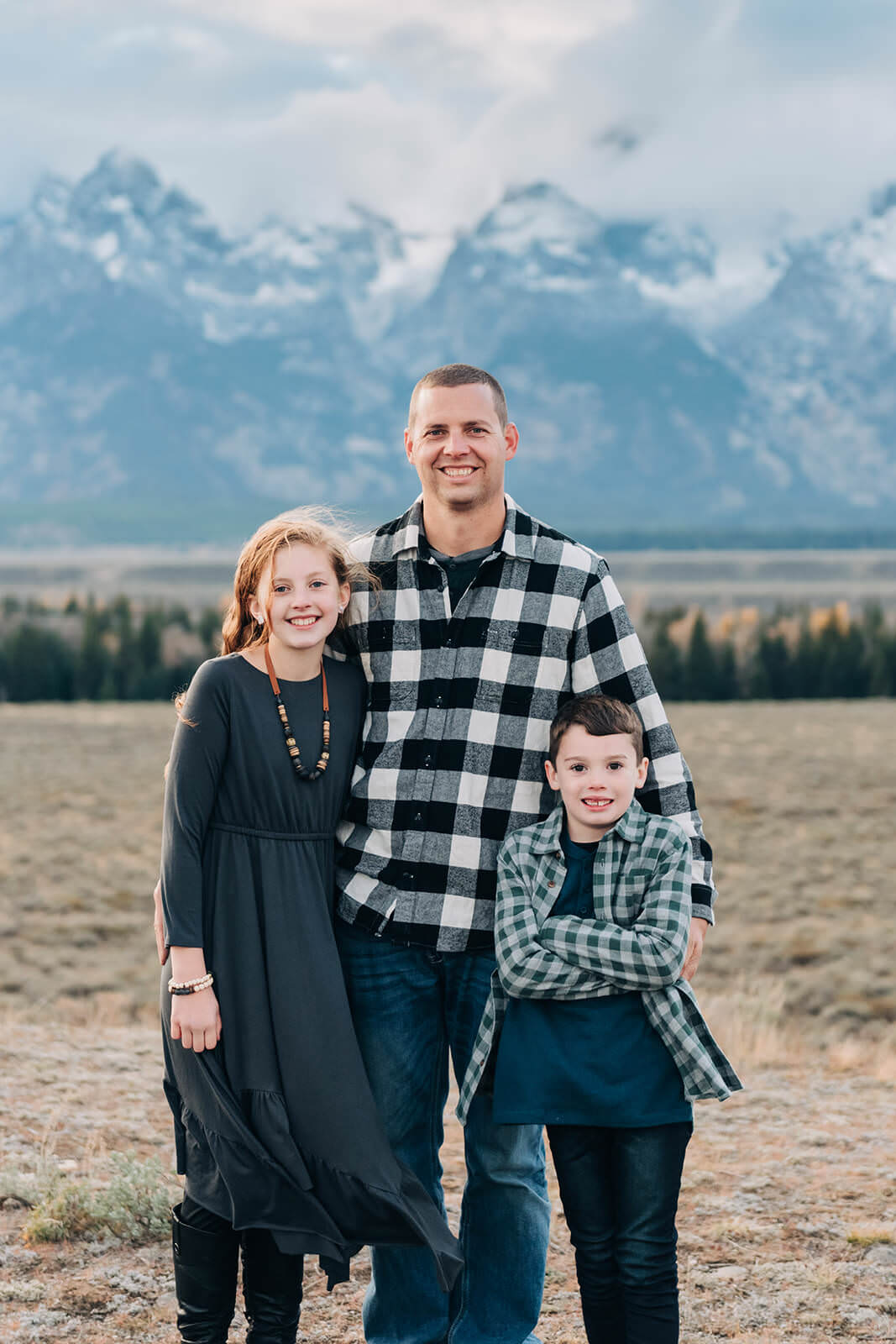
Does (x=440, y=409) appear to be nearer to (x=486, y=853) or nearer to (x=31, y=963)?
(x=486, y=853)

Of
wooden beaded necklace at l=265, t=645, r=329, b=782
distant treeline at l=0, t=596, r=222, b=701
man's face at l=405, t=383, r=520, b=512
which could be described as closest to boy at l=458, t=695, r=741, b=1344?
wooden beaded necklace at l=265, t=645, r=329, b=782

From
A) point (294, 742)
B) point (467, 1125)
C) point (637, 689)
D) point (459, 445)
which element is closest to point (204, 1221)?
point (467, 1125)

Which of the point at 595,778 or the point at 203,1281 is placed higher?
the point at 595,778

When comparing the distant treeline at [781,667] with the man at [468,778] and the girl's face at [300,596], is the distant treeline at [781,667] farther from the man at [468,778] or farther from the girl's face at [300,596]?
the girl's face at [300,596]

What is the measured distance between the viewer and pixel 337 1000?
9.48ft

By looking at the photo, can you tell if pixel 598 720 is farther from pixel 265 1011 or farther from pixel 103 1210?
pixel 103 1210

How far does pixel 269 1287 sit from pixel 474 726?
4.48ft

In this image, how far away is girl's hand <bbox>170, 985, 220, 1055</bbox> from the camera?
2.80m

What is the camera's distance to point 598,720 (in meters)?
2.85

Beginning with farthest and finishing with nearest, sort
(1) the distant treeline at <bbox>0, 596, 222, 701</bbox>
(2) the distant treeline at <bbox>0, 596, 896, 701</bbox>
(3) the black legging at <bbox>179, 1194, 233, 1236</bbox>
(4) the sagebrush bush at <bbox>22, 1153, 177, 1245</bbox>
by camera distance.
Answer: (1) the distant treeline at <bbox>0, 596, 222, 701</bbox> < (2) the distant treeline at <bbox>0, 596, 896, 701</bbox> < (4) the sagebrush bush at <bbox>22, 1153, 177, 1245</bbox> < (3) the black legging at <bbox>179, 1194, 233, 1236</bbox>

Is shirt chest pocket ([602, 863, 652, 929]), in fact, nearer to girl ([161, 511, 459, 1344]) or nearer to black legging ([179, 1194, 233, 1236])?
girl ([161, 511, 459, 1344])

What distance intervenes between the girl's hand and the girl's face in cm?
81

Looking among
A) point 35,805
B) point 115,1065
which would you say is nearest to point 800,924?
point 115,1065

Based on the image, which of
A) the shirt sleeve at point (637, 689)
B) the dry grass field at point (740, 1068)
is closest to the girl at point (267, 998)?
the shirt sleeve at point (637, 689)
